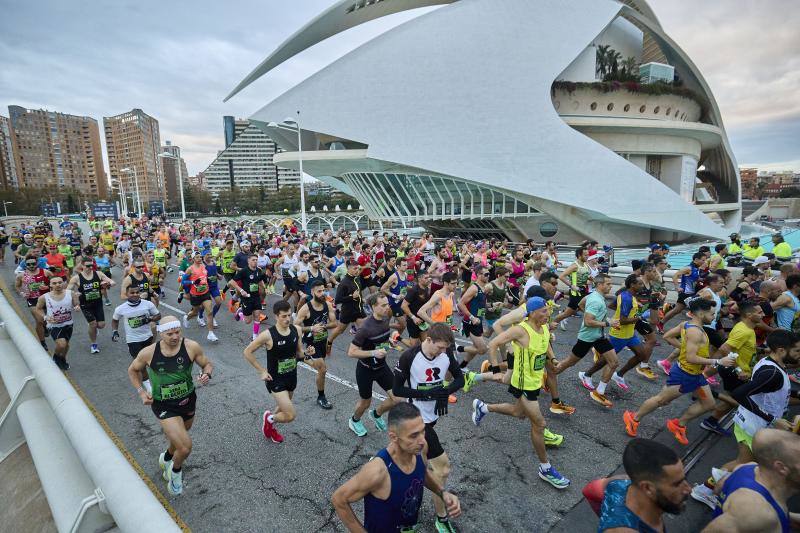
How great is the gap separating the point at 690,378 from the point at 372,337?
367 cm

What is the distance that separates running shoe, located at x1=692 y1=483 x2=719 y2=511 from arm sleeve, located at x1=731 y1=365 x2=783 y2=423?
2.71ft

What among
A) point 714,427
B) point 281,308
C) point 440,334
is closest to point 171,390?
point 281,308

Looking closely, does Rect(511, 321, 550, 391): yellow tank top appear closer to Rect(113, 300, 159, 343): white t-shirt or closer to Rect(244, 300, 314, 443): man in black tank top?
Rect(244, 300, 314, 443): man in black tank top

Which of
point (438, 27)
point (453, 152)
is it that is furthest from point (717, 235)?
point (438, 27)

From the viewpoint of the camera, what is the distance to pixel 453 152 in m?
27.6

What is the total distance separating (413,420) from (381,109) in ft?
98.0

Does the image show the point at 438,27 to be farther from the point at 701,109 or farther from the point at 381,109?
the point at 701,109

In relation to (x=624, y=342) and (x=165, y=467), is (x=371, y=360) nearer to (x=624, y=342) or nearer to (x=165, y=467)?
(x=165, y=467)

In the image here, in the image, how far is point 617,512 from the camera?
2072 millimetres

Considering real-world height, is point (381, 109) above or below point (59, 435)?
above

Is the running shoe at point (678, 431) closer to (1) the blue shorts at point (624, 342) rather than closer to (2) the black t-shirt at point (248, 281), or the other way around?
(1) the blue shorts at point (624, 342)

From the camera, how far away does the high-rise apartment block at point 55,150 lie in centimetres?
11550

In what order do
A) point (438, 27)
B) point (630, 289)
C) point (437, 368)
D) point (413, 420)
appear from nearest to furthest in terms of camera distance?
point (413, 420), point (437, 368), point (630, 289), point (438, 27)

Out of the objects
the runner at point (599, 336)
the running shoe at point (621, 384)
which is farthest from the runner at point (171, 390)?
the running shoe at point (621, 384)
